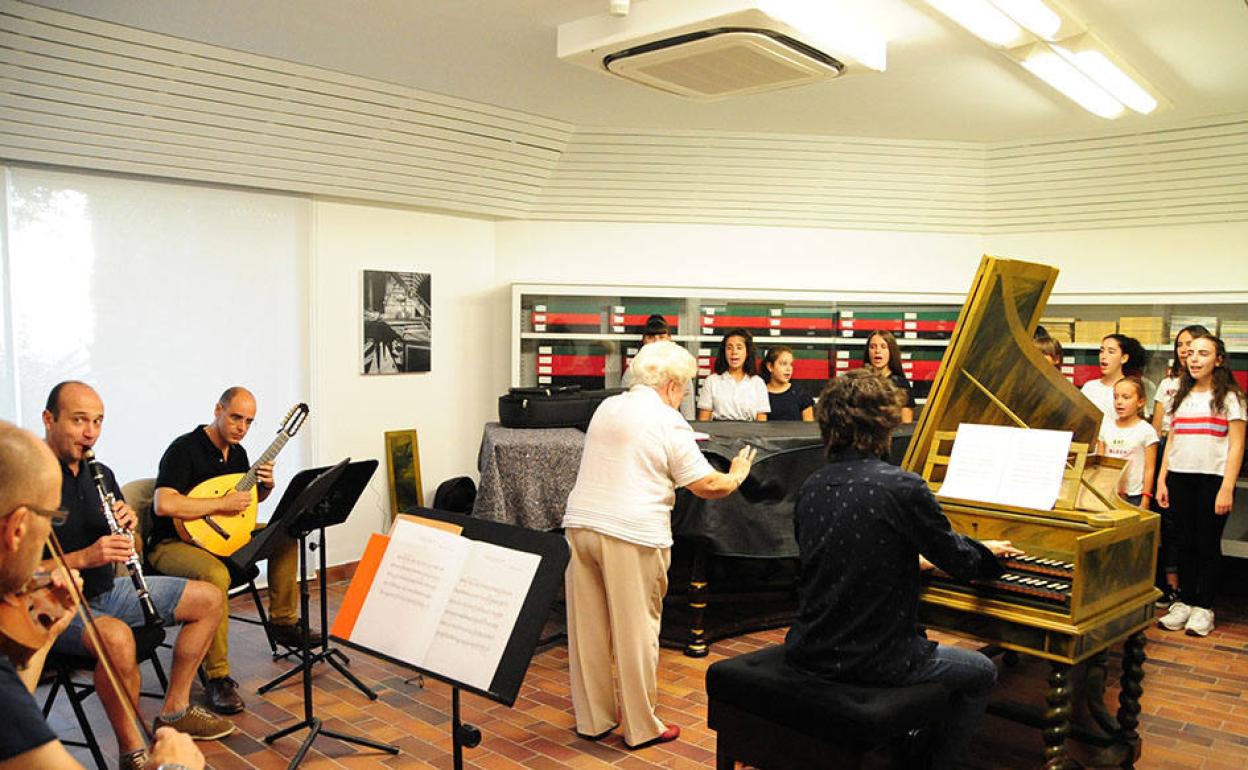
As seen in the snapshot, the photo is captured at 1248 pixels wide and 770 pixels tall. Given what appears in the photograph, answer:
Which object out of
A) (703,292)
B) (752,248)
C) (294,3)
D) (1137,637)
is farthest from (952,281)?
(294,3)

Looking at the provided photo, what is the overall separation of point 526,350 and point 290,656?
2741mm

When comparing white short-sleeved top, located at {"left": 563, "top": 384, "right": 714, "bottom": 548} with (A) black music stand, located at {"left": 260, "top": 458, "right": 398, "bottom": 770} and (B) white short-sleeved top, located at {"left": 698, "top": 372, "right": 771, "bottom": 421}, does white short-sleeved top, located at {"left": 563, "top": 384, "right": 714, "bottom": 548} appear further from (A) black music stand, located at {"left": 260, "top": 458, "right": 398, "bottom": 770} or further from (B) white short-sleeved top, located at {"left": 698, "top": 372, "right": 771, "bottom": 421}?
(B) white short-sleeved top, located at {"left": 698, "top": 372, "right": 771, "bottom": 421}

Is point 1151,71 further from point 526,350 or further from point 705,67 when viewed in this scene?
point 526,350

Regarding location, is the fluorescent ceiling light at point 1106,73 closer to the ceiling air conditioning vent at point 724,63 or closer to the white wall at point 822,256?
the ceiling air conditioning vent at point 724,63

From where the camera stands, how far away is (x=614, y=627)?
3.50m

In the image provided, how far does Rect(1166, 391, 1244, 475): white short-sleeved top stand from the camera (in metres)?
5.06

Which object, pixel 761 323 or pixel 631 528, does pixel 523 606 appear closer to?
pixel 631 528

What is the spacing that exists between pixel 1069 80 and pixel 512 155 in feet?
10.9

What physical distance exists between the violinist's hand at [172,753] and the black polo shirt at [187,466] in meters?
2.52

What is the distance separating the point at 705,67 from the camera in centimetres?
446

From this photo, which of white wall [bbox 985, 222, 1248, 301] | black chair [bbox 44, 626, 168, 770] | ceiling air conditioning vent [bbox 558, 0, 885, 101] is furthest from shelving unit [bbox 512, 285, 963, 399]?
black chair [bbox 44, 626, 168, 770]

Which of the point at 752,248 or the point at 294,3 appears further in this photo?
the point at 752,248

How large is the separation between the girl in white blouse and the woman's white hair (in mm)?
2594

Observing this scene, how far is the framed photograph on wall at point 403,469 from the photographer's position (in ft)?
20.7
